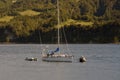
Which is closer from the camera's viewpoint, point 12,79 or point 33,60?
point 12,79

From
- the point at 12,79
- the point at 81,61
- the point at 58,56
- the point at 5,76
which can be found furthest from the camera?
the point at 81,61

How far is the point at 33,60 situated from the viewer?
90000 millimetres

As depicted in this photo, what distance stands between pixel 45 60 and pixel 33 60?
270 inches

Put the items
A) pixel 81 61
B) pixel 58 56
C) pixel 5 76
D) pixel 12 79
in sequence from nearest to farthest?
pixel 12 79 → pixel 5 76 → pixel 58 56 → pixel 81 61

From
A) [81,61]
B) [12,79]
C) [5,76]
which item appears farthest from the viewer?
[81,61]

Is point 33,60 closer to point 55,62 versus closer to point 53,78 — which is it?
point 55,62

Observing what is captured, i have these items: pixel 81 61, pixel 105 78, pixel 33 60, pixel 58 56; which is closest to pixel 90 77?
pixel 105 78

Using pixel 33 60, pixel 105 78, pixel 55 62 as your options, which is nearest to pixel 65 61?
pixel 55 62

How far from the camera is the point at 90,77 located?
185 ft

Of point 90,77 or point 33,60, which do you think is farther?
point 33,60

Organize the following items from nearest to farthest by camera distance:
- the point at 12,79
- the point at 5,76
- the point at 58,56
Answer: the point at 12,79 → the point at 5,76 → the point at 58,56

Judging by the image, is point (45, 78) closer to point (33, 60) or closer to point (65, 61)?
point (65, 61)

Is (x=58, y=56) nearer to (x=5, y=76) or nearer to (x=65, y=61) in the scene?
(x=65, y=61)

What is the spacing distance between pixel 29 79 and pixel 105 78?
31.4 feet
